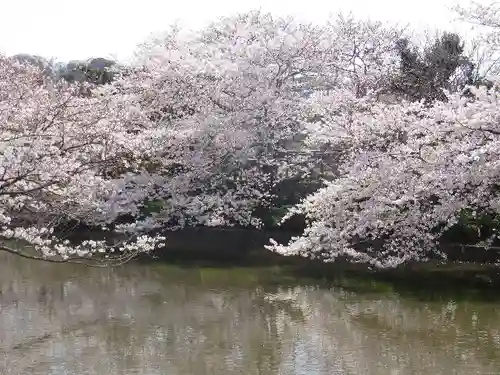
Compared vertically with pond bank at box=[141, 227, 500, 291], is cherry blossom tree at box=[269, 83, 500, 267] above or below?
above

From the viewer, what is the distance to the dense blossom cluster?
32.4ft

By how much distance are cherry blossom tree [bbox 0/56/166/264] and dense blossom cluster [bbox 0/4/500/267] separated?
9 centimetres

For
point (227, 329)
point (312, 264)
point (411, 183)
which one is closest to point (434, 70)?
point (312, 264)

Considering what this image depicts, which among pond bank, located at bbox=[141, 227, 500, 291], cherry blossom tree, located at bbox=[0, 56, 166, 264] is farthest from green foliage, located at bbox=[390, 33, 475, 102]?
cherry blossom tree, located at bbox=[0, 56, 166, 264]

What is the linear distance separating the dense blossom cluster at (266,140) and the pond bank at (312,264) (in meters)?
0.44

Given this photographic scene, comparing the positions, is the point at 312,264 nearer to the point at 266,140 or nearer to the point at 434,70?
the point at 266,140

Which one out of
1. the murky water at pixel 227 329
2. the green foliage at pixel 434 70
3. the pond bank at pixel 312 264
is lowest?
the murky water at pixel 227 329

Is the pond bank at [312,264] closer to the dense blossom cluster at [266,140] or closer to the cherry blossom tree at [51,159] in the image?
the dense blossom cluster at [266,140]

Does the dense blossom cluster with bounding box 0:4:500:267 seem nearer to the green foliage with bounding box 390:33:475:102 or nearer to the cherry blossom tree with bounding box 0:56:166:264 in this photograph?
the cherry blossom tree with bounding box 0:56:166:264

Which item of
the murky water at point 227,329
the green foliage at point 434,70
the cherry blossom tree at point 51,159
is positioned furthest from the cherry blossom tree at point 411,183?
the green foliage at point 434,70

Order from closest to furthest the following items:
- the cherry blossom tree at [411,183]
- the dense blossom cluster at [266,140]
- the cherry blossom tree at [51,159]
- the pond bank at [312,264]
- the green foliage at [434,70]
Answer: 1. the cherry blossom tree at [51,159]
2. the cherry blossom tree at [411,183]
3. the dense blossom cluster at [266,140]
4. the pond bank at [312,264]
5. the green foliage at [434,70]

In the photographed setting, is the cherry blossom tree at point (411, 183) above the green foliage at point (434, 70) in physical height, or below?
below

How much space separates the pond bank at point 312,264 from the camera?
11227 mm

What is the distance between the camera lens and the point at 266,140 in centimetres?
1658
